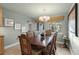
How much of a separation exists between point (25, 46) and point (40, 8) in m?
0.70

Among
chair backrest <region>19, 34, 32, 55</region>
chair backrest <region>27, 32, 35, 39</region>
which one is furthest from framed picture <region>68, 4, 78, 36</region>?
chair backrest <region>19, 34, 32, 55</region>

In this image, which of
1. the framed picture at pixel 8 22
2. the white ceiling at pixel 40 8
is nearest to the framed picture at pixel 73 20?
the white ceiling at pixel 40 8

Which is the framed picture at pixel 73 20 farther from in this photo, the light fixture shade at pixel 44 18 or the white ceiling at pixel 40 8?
the light fixture shade at pixel 44 18

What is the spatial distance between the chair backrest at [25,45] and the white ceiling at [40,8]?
408 millimetres

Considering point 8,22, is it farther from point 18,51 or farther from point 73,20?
point 73,20

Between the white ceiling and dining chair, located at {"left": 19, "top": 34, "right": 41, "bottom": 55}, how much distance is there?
0.41 metres

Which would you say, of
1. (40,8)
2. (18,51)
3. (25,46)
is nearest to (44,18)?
(40,8)

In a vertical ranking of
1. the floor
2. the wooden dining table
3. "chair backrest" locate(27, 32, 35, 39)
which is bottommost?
the floor

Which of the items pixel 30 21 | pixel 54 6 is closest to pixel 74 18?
pixel 54 6

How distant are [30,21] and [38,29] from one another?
20cm

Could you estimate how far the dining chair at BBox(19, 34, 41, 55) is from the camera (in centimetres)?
163

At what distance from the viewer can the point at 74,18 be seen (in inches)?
63.0

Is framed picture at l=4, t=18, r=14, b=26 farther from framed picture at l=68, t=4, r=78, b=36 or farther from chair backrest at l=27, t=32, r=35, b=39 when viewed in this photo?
framed picture at l=68, t=4, r=78, b=36

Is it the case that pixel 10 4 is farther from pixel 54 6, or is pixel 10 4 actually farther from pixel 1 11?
pixel 54 6
